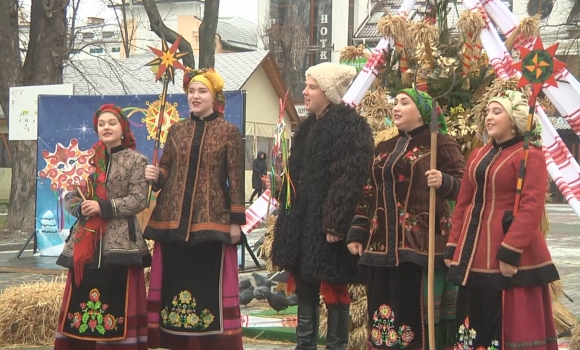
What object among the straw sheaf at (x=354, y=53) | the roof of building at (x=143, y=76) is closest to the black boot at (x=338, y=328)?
the straw sheaf at (x=354, y=53)

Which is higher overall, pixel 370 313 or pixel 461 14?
pixel 461 14

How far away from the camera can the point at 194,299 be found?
571 cm

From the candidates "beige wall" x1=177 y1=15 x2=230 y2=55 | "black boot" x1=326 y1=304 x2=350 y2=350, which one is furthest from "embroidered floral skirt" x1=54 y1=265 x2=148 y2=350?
"beige wall" x1=177 y1=15 x2=230 y2=55

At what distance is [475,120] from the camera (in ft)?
21.7

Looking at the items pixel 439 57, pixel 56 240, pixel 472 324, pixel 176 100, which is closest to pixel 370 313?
pixel 472 324

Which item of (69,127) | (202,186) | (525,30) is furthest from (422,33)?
(69,127)

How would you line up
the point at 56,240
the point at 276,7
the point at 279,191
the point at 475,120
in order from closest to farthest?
the point at 279,191, the point at 475,120, the point at 56,240, the point at 276,7

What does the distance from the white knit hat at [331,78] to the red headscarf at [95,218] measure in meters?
1.25

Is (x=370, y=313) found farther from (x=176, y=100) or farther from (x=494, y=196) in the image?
(x=176, y=100)

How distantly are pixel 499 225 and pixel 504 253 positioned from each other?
0.19m

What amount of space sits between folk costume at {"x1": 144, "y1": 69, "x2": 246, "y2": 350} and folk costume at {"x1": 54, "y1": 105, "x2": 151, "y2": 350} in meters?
0.14

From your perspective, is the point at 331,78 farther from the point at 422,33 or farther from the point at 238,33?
the point at 238,33

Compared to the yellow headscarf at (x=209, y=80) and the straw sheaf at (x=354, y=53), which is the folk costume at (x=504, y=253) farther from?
the straw sheaf at (x=354, y=53)

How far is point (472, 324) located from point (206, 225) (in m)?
1.74
